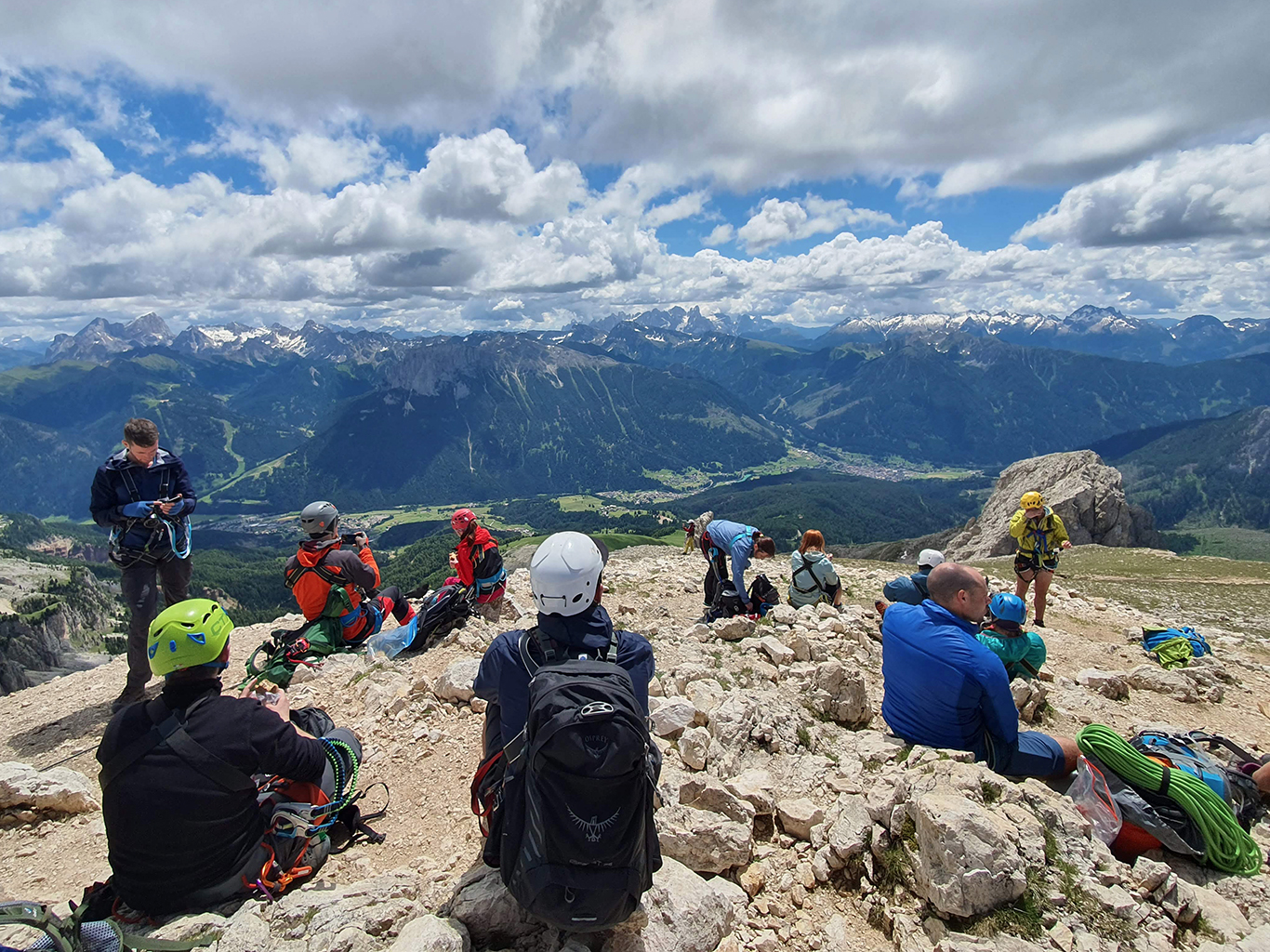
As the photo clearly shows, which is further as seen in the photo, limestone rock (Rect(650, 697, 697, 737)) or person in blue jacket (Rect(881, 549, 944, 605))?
person in blue jacket (Rect(881, 549, 944, 605))

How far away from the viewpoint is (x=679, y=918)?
4582 millimetres

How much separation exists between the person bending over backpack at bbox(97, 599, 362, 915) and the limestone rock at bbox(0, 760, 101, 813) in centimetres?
327

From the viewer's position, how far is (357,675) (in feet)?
33.4

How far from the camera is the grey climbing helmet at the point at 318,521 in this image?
11.5m

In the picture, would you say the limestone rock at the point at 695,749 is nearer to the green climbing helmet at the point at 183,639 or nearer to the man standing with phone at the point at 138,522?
the green climbing helmet at the point at 183,639

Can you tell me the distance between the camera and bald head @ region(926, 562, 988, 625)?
6.82 m

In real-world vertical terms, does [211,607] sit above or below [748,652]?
above

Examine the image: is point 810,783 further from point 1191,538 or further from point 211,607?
point 1191,538

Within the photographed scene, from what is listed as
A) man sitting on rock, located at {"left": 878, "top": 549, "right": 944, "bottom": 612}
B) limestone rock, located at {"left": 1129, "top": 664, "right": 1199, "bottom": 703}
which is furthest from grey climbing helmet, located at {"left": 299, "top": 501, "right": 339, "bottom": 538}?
limestone rock, located at {"left": 1129, "top": 664, "right": 1199, "bottom": 703}

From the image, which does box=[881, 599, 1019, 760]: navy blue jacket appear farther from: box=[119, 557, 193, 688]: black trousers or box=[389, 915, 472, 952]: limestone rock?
box=[119, 557, 193, 688]: black trousers

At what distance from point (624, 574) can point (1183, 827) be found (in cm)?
1652

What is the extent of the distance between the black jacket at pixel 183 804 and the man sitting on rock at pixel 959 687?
6.45 meters

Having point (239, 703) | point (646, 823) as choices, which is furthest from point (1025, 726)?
point (239, 703)

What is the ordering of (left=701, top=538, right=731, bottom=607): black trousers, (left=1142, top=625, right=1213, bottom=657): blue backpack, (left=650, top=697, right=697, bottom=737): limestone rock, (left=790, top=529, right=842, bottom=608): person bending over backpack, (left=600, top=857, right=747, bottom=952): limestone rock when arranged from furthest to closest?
Answer: 1. (left=701, top=538, right=731, bottom=607): black trousers
2. (left=790, top=529, right=842, bottom=608): person bending over backpack
3. (left=1142, top=625, right=1213, bottom=657): blue backpack
4. (left=650, top=697, right=697, bottom=737): limestone rock
5. (left=600, top=857, right=747, bottom=952): limestone rock
